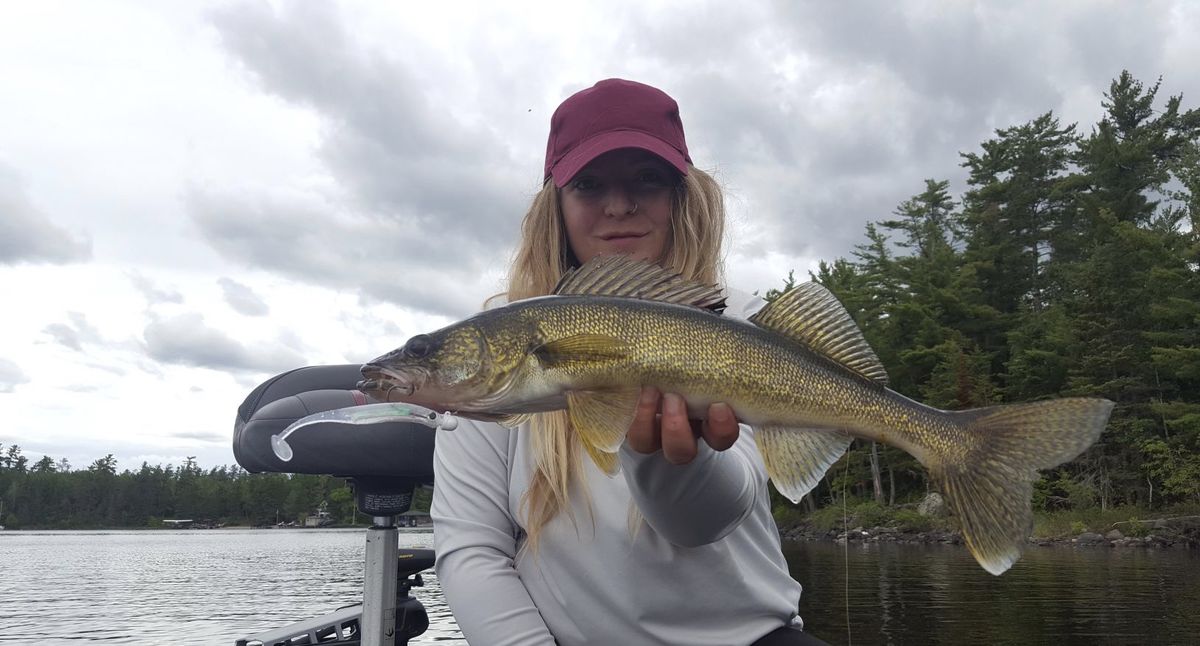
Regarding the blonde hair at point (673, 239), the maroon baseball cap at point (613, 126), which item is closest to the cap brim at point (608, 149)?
the maroon baseball cap at point (613, 126)

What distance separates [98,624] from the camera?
2111cm

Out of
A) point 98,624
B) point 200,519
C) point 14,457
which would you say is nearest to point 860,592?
point 98,624

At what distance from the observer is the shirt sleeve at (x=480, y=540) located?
2.91m

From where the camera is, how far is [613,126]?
3314mm

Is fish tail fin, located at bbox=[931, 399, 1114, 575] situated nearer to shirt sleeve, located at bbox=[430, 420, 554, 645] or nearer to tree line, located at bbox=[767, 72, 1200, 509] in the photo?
shirt sleeve, located at bbox=[430, 420, 554, 645]

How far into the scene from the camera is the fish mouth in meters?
2.41

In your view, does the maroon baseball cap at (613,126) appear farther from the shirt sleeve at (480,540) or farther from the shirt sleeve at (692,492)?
the shirt sleeve at (692,492)

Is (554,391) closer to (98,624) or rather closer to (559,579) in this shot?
(559,579)

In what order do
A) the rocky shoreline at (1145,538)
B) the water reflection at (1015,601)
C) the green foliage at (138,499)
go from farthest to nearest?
the green foliage at (138,499) → the rocky shoreline at (1145,538) → the water reflection at (1015,601)

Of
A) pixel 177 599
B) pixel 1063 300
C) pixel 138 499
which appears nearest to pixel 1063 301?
pixel 1063 300

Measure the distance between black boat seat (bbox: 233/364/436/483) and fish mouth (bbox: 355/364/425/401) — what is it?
1.02m

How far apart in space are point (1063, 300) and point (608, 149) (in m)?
48.2

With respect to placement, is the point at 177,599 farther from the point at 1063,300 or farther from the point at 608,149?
the point at 1063,300

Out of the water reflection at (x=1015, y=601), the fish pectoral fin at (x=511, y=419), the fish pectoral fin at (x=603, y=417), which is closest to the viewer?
the fish pectoral fin at (x=603, y=417)
